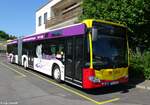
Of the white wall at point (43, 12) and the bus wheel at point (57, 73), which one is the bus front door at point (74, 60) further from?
the white wall at point (43, 12)

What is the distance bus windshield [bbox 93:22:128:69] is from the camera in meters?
12.0

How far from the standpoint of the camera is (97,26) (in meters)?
12.2

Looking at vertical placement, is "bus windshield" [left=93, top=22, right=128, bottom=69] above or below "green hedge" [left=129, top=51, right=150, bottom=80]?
above

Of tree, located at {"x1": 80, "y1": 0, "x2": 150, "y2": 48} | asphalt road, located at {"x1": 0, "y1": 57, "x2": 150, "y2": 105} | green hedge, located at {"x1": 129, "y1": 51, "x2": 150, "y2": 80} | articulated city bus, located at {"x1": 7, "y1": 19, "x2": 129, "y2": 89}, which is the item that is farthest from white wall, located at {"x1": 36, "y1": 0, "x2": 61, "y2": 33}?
asphalt road, located at {"x1": 0, "y1": 57, "x2": 150, "y2": 105}

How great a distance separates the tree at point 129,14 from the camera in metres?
16.9

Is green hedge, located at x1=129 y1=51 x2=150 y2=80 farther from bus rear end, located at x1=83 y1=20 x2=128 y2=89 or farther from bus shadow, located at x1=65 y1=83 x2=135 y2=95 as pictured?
bus rear end, located at x1=83 y1=20 x2=128 y2=89

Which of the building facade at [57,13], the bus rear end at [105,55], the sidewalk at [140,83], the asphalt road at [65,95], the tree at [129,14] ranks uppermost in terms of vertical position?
the building facade at [57,13]

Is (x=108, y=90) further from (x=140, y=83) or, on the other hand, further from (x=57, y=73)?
(x=57, y=73)

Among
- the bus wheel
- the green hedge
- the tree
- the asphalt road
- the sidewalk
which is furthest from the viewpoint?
the tree

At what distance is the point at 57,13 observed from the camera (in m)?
39.7

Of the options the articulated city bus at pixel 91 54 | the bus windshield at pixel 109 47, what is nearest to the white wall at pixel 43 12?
the articulated city bus at pixel 91 54

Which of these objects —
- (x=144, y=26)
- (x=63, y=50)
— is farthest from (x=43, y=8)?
(x=63, y=50)

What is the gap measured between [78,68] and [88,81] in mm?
1061

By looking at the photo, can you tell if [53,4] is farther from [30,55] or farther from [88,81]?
[88,81]
